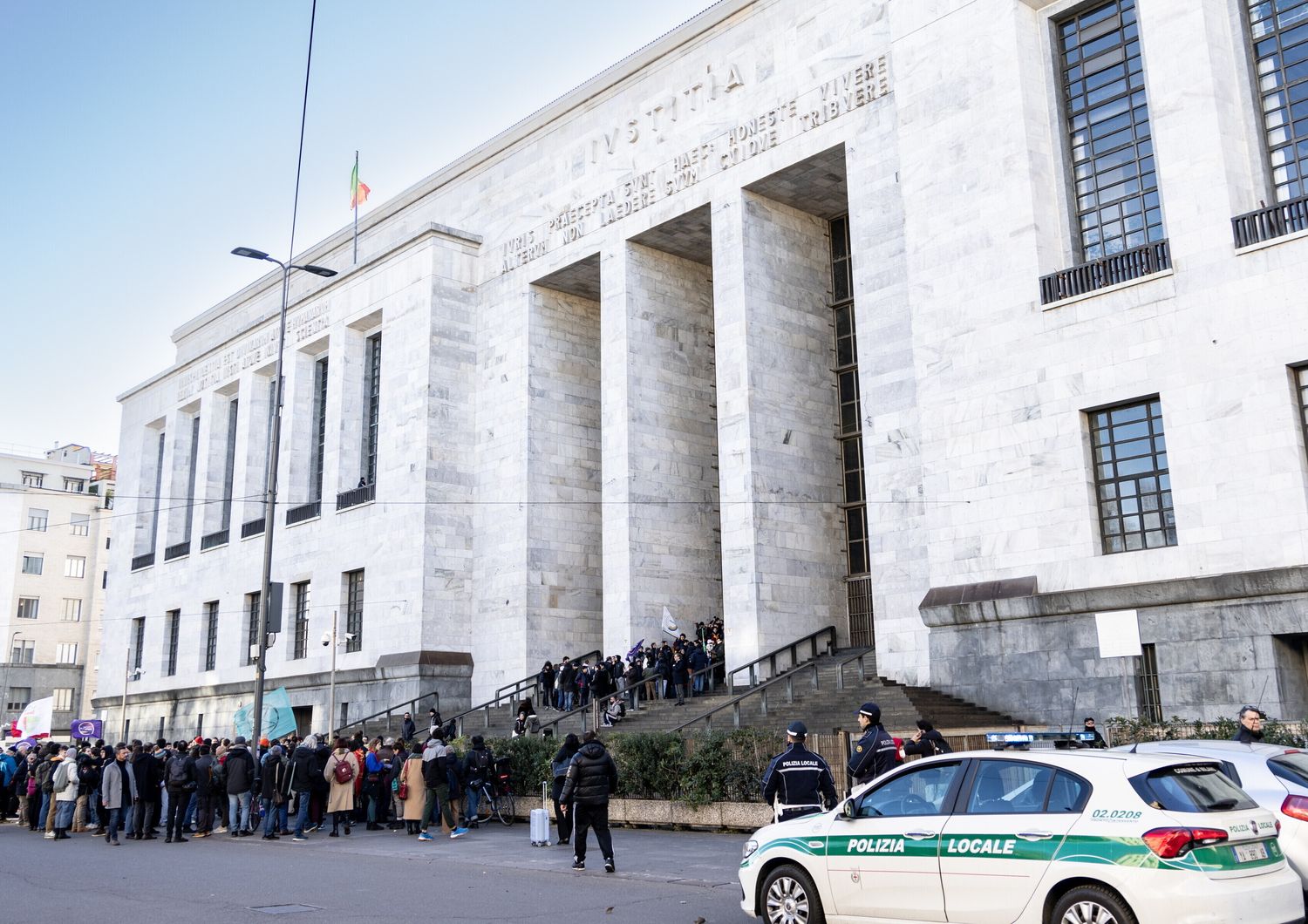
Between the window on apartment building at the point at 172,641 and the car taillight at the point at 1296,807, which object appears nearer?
the car taillight at the point at 1296,807

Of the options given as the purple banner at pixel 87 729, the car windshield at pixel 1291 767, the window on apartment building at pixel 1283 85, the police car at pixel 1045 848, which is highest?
the window on apartment building at pixel 1283 85

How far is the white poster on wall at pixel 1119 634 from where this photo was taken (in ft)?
63.4

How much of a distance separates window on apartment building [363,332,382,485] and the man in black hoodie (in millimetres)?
25614

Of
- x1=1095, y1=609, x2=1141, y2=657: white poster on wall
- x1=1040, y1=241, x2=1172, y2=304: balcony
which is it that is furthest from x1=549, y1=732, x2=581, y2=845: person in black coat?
x1=1040, y1=241, x2=1172, y2=304: balcony

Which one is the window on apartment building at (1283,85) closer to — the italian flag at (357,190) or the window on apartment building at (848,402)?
the window on apartment building at (848,402)

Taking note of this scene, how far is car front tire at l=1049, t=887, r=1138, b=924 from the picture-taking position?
7422mm

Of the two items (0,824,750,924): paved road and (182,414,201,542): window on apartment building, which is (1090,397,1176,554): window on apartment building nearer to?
(0,824,750,924): paved road

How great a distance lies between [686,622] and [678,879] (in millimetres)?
19940

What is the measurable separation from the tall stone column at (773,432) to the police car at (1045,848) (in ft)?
61.5

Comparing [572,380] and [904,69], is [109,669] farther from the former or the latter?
[904,69]

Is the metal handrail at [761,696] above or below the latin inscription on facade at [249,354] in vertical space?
below

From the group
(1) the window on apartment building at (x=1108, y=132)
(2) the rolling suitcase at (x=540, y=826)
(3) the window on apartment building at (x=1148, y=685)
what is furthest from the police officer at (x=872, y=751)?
(1) the window on apartment building at (x=1108, y=132)

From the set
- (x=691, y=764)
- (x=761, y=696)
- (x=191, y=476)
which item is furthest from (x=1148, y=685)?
(x=191, y=476)

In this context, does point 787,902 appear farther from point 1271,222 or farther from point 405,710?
point 405,710
